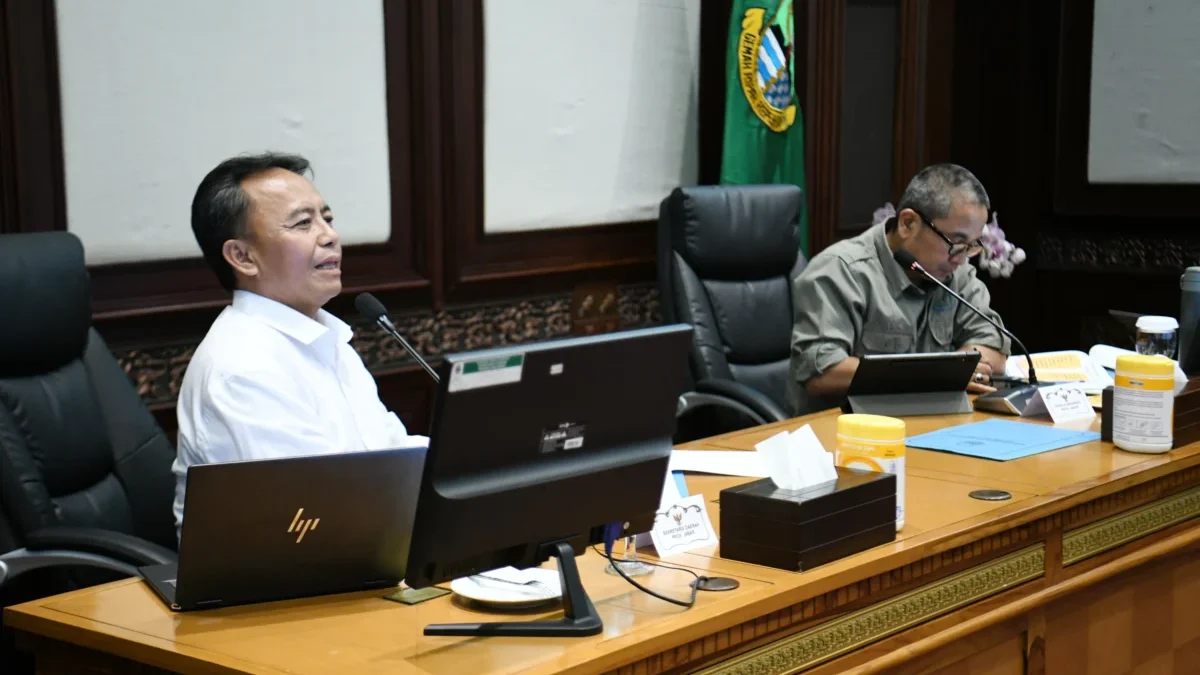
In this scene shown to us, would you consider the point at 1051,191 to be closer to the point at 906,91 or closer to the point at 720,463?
the point at 906,91

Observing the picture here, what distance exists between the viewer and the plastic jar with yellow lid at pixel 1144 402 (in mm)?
2441

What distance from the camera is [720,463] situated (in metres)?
2.40

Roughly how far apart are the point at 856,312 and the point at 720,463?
3.14ft

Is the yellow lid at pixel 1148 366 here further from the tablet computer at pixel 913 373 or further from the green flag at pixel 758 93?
the green flag at pixel 758 93

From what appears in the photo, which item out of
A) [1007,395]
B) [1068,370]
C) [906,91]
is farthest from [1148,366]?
[906,91]

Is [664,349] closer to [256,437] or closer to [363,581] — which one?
[363,581]

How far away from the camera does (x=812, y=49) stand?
438cm

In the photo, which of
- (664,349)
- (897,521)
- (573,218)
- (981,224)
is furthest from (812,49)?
(664,349)

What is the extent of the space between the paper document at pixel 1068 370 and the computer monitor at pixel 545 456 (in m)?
1.65

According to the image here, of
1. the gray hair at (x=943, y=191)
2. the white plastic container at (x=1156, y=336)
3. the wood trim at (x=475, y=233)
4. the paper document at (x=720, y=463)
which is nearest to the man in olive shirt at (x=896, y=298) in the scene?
the gray hair at (x=943, y=191)

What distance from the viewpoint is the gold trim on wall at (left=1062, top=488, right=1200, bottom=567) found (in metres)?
2.27

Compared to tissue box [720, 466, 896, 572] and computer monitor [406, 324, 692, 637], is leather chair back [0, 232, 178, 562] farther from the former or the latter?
tissue box [720, 466, 896, 572]

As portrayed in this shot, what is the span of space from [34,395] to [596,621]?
49.1 inches

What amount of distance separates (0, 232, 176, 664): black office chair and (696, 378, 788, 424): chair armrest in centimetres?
129
